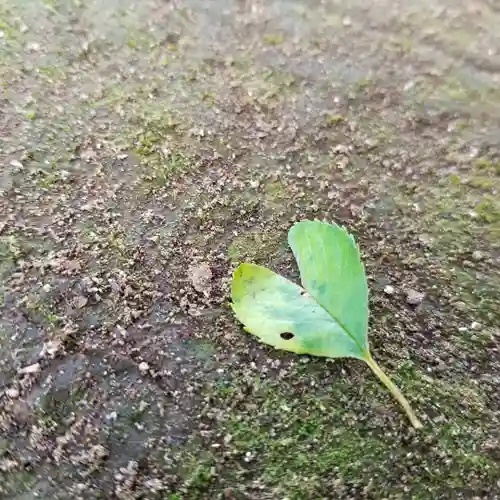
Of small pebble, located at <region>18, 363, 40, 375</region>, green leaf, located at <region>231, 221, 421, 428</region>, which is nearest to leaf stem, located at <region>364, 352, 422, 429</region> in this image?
green leaf, located at <region>231, 221, 421, 428</region>

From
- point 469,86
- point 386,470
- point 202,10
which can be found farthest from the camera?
point 202,10

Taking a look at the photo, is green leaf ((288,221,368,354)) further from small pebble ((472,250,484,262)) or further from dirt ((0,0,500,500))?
small pebble ((472,250,484,262))

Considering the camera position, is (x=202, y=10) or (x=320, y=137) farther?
(x=202, y=10)

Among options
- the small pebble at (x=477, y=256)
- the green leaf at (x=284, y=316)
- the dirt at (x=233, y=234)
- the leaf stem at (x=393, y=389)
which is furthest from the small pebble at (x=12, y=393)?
the small pebble at (x=477, y=256)

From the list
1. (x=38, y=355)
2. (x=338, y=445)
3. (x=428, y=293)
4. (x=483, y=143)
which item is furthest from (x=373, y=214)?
(x=38, y=355)

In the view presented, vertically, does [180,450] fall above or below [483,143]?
below

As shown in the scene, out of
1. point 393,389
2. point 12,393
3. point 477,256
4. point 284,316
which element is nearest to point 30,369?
point 12,393

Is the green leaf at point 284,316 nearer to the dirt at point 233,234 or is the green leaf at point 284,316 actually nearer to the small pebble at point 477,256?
the dirt at point 233,234

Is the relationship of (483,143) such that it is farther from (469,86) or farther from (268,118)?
(268,118)

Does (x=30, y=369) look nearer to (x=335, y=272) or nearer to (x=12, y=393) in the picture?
(x=12, y=393)
